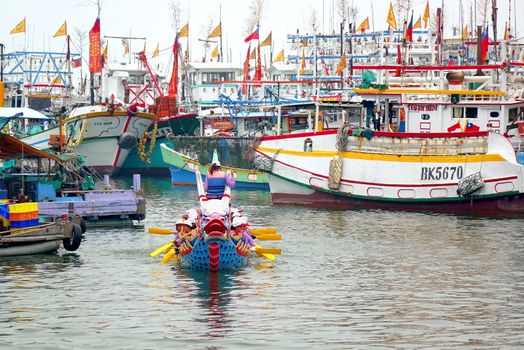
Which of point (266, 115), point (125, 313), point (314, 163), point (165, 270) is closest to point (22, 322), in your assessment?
point (125, 313)

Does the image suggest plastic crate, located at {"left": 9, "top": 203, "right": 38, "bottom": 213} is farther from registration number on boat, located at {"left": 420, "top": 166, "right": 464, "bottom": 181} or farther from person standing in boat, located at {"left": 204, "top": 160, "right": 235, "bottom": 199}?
registration number on boat, located at {"left": 420, "top": 166, "right": 464, "bottom": 181}

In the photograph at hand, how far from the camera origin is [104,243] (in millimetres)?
38688

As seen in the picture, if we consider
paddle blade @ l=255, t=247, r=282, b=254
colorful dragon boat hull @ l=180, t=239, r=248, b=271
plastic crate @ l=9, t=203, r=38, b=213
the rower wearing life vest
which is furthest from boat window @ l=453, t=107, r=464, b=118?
plastic crate @ l=9, t=203, r=38, b=213

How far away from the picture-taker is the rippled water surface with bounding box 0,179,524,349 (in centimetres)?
2494

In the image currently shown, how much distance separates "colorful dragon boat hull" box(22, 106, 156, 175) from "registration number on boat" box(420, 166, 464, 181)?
2810 cm

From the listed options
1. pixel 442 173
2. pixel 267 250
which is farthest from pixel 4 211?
pixel 442 173

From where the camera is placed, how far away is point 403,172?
158 ft

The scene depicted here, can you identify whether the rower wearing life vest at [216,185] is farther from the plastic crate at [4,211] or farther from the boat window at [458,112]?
the boat window at [458,112]

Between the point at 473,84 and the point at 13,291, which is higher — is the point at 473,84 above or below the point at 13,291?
above

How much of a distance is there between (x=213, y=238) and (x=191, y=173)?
3274cm

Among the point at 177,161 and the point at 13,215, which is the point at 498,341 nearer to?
the point at 13,215

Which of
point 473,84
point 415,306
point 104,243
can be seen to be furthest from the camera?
point 473,84

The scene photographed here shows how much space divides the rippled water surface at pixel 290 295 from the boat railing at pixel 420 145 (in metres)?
6.05

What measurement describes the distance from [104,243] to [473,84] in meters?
23.4
